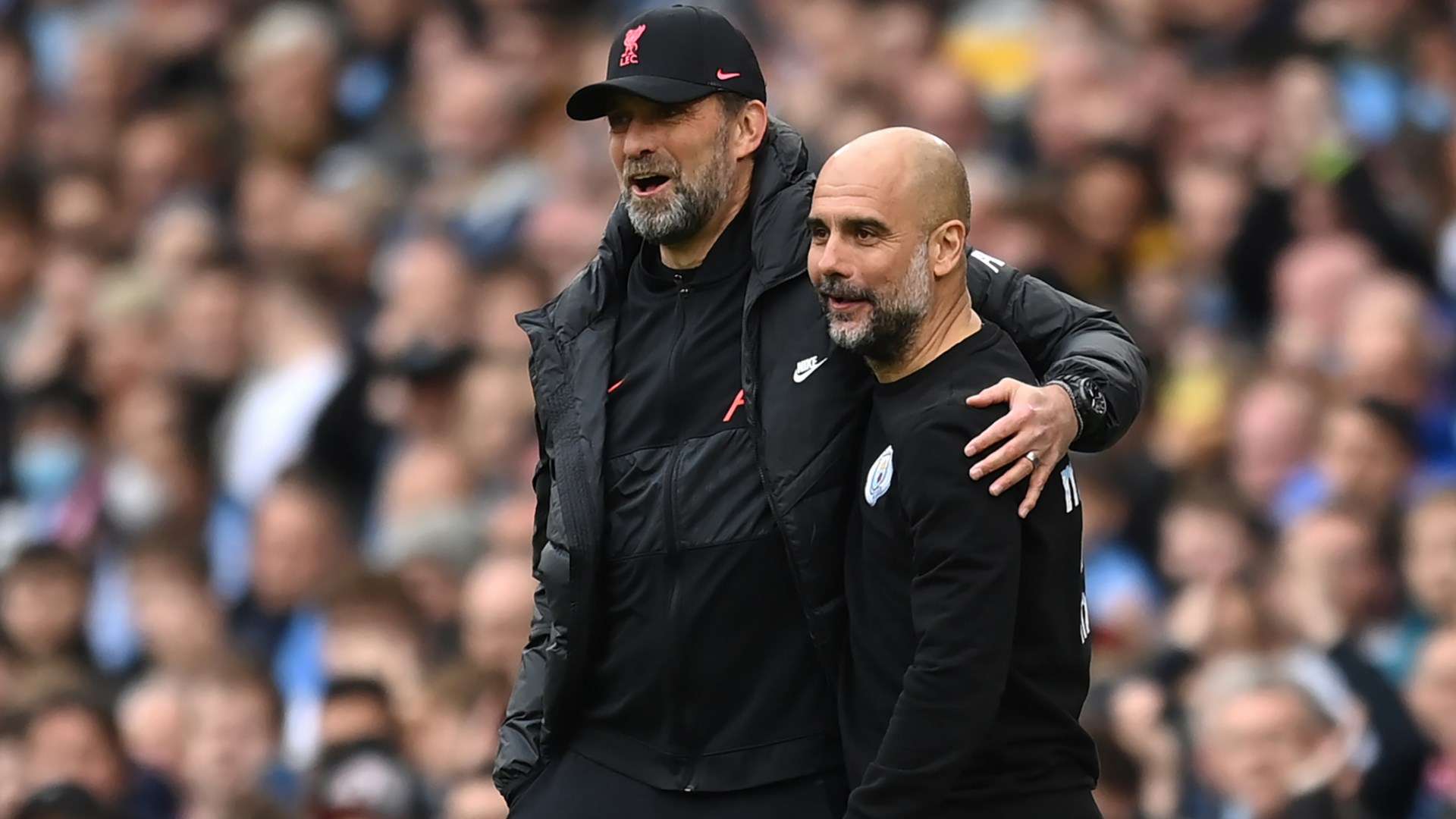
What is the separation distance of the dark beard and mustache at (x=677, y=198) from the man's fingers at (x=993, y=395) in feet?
2.22

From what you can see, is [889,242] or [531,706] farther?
[531,706]

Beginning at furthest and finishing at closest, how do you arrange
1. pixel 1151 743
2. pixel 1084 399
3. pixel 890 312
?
pixel 1151 743 < pixel 1084 399 < pixel 890 312

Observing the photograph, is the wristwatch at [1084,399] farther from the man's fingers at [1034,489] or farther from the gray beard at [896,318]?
the gray beard at [896,318]

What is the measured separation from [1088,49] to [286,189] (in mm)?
3831

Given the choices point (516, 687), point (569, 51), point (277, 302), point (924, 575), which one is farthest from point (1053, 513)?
point (569, 51)

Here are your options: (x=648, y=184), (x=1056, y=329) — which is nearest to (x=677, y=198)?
(x=648, y=184)

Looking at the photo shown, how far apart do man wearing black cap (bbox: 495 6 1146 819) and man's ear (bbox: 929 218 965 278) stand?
268 millimetres

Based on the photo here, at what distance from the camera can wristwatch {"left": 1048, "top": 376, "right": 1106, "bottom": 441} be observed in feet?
14.0

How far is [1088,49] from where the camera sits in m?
9.72

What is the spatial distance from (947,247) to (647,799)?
3.53 feet

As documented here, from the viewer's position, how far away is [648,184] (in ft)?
15.0

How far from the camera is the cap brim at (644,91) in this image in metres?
4.46

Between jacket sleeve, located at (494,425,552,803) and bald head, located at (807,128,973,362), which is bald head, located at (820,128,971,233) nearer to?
bald head, located at (807,128,973,362)

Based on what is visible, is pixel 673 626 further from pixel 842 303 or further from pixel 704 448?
pixel 842 303
